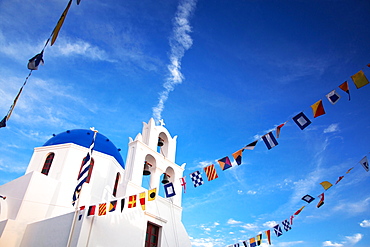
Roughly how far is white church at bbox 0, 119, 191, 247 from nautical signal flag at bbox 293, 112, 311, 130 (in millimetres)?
5138

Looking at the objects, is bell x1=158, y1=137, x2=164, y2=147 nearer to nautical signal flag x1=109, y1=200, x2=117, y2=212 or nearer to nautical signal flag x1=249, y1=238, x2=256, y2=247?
nautical signal flag x1=109, y1=200, x2=117, y2=212

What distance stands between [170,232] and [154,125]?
15.0 feet


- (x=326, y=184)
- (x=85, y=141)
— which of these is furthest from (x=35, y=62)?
(x=85, y=141)

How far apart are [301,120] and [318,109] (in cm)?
55

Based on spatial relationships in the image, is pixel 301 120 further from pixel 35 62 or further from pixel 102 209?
pixel 35 62

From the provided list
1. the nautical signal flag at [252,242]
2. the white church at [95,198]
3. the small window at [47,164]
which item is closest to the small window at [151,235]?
the white church at [95,198]

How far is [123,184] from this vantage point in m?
10.0

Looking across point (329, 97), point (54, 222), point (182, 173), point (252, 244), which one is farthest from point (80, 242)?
point (329, 97)

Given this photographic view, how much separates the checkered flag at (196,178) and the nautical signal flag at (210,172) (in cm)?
28

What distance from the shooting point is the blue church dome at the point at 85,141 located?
14766 mm

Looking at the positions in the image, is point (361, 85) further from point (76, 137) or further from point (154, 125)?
point (76, 137)

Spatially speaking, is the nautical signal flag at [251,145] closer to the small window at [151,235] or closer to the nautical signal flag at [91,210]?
the small window at [151,235]

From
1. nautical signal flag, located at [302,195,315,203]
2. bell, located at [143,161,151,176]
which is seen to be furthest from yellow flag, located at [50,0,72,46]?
nautical signal flag, located at [302,195,315,203]

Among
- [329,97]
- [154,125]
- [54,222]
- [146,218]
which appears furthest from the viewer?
[154,125]
